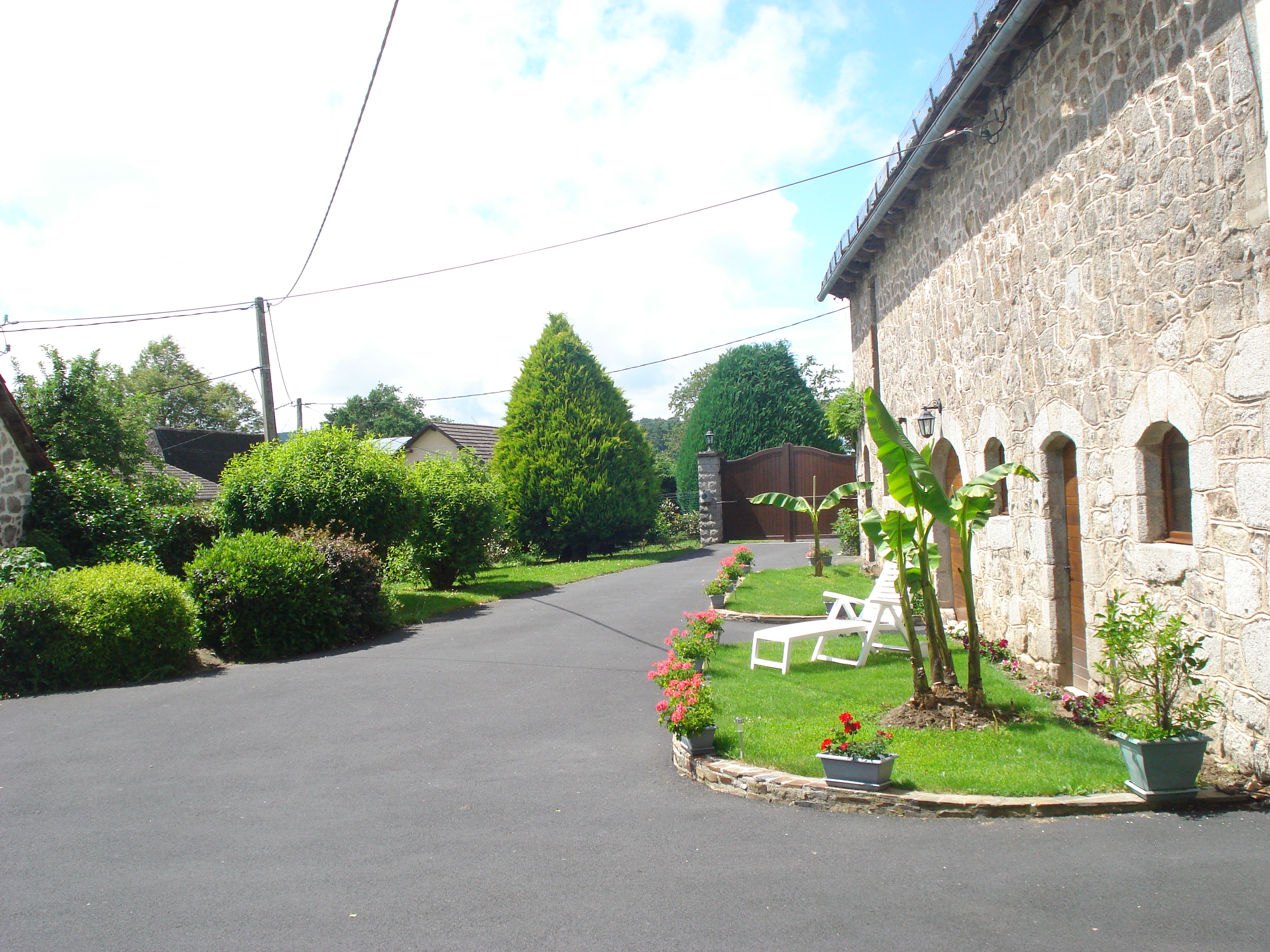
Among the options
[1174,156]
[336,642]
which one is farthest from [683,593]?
[1174,156]

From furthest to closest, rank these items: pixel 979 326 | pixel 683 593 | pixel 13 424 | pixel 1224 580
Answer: pixel 683 593 < pixel 13 424 < pixel 979 326 < pixel 1224 580

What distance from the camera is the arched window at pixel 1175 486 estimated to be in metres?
6.28

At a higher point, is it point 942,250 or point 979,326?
point 942,250

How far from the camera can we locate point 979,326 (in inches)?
385

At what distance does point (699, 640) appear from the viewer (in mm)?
9070

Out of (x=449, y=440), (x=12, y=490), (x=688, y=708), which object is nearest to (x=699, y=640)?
(x=688, y=708)

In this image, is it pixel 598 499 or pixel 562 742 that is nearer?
pixel 562 742

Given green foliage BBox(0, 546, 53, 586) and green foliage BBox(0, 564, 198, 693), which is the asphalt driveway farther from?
green foliage BBox(0, 546, 53, 586)

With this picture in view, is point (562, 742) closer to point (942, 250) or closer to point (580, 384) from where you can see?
point (942, 250)

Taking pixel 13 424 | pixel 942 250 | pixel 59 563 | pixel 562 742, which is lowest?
pixel 562 742

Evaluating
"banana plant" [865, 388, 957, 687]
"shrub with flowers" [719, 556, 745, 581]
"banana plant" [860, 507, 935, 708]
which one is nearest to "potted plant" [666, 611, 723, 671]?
"banana plant" [860, 507, 935, 708]

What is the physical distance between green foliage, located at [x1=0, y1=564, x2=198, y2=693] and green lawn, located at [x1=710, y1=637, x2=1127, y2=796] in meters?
7.05

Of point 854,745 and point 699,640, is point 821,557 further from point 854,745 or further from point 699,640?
point 854,745

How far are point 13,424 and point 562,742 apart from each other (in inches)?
499
